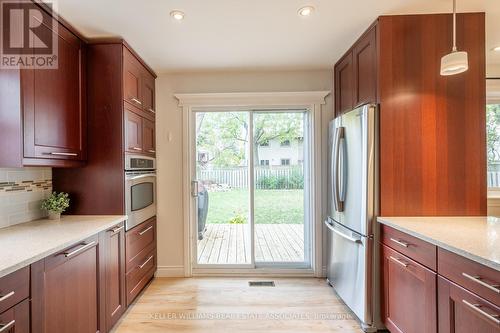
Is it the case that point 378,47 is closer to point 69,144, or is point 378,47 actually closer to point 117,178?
point 117,178

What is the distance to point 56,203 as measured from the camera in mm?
2004

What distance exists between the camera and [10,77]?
151 cm

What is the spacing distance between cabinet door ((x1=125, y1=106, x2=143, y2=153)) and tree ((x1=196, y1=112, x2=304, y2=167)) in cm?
73

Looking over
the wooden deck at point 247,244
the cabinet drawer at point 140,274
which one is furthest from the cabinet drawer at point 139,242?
the wooden deck at point 247,244

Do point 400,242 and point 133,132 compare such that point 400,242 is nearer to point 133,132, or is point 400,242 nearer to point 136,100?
point 133,132

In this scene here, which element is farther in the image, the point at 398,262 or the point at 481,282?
the point at 398,262

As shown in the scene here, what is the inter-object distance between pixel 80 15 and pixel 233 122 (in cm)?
171

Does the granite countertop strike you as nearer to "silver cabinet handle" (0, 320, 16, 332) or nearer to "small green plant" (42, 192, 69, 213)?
"silver cabinet handle" (0, 320, 16, 332)

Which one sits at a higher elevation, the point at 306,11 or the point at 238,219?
the point at 306,11

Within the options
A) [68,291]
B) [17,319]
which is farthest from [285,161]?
[17,319]

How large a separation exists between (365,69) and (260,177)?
5.22 feet

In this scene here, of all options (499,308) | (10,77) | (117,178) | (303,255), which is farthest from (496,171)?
(10,77)

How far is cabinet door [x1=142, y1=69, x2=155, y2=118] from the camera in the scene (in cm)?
268

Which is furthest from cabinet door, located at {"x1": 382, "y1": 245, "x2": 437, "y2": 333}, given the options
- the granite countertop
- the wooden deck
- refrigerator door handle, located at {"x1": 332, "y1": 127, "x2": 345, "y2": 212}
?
the wooden deck
